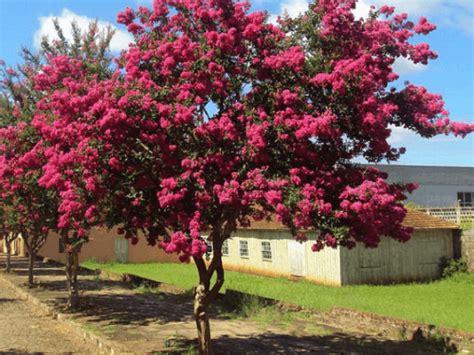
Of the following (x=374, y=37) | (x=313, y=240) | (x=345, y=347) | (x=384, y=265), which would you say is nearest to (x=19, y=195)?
(x=345, y=347)

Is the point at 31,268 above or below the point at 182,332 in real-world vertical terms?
above

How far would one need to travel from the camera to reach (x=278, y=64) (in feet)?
24.0

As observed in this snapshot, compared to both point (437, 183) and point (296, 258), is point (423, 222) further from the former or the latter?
point (437, 183)

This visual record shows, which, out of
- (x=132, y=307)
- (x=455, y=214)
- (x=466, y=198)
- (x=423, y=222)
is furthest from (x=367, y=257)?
(x=466, y=198)

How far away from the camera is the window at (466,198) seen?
43.9 metres

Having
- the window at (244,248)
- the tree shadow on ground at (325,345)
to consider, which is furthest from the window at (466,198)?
the tree shadow on ground at (325,345)

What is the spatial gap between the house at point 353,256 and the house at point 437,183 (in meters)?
17.1

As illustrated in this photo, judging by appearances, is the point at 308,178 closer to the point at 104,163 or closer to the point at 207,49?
the point at 207,49

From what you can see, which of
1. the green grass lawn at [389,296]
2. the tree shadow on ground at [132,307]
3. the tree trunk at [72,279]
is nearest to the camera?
the tree shadow on ground at [132,307]

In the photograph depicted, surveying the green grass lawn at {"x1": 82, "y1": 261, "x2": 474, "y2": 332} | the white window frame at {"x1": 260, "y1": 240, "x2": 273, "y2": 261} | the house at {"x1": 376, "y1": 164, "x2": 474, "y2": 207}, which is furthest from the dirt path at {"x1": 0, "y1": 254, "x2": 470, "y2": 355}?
the house at {"x1": 376, "y1": 164, "x2": 474, "y2": 207}

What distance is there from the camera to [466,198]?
44.1 meters

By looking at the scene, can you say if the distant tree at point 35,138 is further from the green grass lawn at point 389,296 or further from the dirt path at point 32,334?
the green grass lawn at point 389,296

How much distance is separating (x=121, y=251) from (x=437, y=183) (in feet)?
82.5

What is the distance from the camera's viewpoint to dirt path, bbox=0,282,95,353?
10875mm
